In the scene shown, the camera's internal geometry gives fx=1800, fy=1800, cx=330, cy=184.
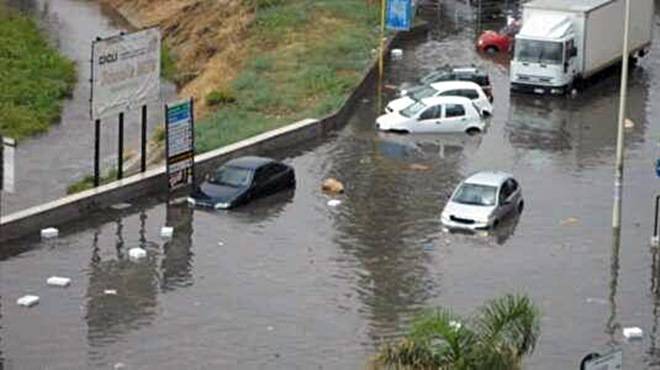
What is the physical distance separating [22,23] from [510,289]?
45383 millimetres

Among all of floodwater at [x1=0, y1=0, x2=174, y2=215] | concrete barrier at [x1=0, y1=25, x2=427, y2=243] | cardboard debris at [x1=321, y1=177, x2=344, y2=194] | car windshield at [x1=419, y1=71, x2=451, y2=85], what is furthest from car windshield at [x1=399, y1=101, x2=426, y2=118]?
floodwater at [x1=0, y1=0, x2=174, y2=215]

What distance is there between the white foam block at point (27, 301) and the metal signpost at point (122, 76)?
30.8 ft

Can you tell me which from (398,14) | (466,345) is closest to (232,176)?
(398,14)

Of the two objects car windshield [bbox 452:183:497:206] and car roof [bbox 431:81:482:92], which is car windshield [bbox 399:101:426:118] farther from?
car windshield [bbox 452:183:497:206]

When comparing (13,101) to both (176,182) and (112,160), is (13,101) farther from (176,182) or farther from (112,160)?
(176,182)

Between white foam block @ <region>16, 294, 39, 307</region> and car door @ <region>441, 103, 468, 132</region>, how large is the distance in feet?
67.8

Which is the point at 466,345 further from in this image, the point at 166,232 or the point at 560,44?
the point at 560,44

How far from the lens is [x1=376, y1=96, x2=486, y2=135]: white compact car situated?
183ft

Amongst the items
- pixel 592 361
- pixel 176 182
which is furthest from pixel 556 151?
pixel 592 361

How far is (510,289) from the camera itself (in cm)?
4012

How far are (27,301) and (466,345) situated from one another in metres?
15.9

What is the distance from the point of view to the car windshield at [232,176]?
4706 centimetres

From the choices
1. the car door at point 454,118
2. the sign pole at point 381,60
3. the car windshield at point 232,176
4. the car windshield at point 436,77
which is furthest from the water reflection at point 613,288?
the car windshield at point 436,77

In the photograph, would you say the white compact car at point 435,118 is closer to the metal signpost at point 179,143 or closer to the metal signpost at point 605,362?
the metal signpost at point 179,143
